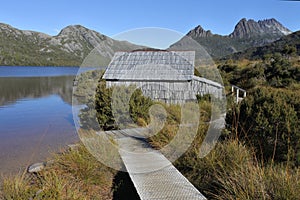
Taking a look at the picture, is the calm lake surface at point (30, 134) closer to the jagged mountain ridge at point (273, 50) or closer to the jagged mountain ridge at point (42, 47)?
the jagged mountain ridge at point (273, 50)

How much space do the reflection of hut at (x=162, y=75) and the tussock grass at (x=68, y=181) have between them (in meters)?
8.26

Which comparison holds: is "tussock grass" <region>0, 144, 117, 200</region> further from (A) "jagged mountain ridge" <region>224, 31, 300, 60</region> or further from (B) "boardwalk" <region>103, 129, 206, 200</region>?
(A) "jagged mountain ridge" <region>224, 31, 300, 60</region>

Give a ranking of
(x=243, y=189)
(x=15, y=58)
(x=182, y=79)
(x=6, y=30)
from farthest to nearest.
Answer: (x=6, y=30)
(x=15, y=58)
(x=182, y=79)
(x=243, y=189)

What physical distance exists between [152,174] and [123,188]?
77 centimetres

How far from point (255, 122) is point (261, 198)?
271cm

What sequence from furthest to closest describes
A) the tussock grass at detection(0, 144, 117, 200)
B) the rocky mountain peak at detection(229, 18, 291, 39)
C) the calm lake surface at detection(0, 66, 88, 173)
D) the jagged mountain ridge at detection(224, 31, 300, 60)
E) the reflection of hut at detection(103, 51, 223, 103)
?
the rocky mountain peak at detection(229, 18, 291, 39)
the jagged mountain ridge at detection(224, 31, 300, 60)
the reflection of hut at detection(103, 51, 223, 103)
the calm lake surface at detection(0, 66, 88, 173)
the tussock grass at detection(0, 144, 117, 200)

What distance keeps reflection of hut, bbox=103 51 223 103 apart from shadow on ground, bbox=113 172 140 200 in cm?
820

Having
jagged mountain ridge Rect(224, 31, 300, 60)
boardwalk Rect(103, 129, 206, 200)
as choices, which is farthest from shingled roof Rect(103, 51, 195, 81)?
jagged mountain ridge Rect(224, 31, 300, 60)

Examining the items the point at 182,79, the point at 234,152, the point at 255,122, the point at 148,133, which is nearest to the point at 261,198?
the point at 234,152

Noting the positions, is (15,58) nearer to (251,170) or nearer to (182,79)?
(182,79)

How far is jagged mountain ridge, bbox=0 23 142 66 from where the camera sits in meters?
99.8

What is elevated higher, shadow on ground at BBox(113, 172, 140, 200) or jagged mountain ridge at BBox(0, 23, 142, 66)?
jagged mountain ridge at BBox(0, 23, 142, 66)

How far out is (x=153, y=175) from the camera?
4.87 meters

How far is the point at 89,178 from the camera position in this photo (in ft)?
16.2
